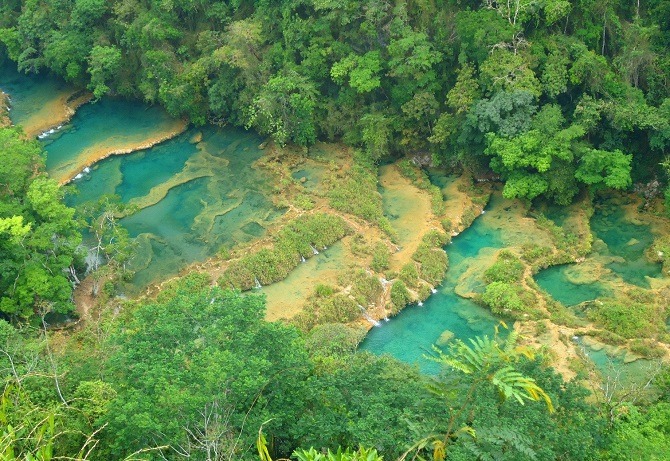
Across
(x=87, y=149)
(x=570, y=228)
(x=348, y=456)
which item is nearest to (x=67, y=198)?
(x=87, y=149)

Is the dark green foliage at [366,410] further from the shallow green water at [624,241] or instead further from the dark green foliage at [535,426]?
the shallow green water at [624,241]

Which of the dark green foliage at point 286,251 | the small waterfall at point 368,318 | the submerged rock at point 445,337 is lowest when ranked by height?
the submerged rock at point 445,337

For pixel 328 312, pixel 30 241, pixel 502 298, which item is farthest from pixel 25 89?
pixel 502 298

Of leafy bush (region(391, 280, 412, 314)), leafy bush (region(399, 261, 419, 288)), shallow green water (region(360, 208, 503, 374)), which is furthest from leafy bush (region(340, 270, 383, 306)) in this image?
shallow green water (region(360, 208, 503, 374))

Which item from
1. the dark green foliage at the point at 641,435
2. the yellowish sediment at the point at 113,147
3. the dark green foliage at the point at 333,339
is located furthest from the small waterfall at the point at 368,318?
the yellowish sediment at the point at 113,147

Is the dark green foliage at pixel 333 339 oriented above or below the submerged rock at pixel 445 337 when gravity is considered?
above

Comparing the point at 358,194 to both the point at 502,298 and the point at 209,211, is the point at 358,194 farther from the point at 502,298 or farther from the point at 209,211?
A: the point at 502,298

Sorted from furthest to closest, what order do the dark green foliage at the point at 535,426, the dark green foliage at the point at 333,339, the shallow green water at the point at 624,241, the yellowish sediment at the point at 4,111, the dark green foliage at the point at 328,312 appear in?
1. the yellowish sediment at the point at 4,111
2. the shallow green water at the point at 624,241
3. the dark green foliage at the point at 328,312
4. the dark green foliage at the point at 333,339
5. the dark green foliage at the point at 535,426
